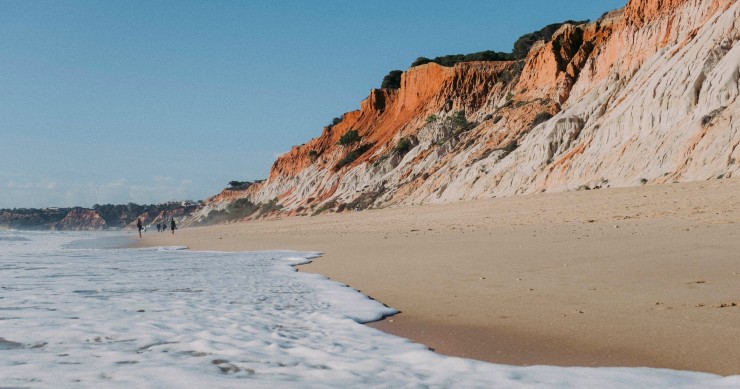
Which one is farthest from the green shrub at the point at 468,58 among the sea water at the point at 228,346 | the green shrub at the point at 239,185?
the sea water at the point at 228,346

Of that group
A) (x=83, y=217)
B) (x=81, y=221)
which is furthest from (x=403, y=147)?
(x=83, y=217)

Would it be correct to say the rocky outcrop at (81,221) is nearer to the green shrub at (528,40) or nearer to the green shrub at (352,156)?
the green shrub at (352,156)

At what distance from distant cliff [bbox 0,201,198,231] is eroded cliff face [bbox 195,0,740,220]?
90.5 m

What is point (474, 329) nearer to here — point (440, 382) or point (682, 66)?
point (440, 382)

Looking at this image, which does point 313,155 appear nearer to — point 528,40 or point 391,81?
point 391,81

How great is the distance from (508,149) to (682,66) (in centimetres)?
1161

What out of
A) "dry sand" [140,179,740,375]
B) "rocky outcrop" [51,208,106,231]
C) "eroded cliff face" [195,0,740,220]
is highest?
"eroded cliff face" [195,0,740,220]

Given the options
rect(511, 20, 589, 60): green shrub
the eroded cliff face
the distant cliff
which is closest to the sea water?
the eroded cliff face

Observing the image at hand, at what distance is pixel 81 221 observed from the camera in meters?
148

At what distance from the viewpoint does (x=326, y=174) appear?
62.2 m

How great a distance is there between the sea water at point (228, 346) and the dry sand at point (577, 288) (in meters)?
0.32

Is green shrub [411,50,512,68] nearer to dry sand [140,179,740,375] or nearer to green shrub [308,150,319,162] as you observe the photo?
green shrub [308,150,319,162]

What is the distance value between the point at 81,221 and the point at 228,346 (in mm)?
160216

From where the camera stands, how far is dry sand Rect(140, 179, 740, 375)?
3867 millimetres
